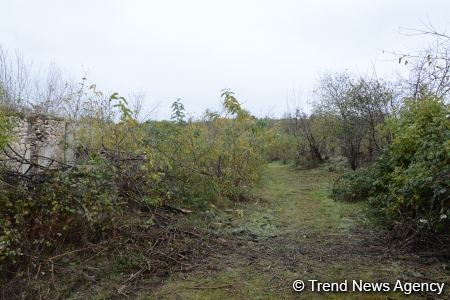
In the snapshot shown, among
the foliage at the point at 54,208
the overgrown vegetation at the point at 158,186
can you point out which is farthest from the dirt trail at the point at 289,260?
the foliage at the point at 54,208

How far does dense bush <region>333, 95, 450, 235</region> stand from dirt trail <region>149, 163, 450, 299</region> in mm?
510

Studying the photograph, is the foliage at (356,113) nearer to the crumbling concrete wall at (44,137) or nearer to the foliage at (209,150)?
the foliage at (209,150)

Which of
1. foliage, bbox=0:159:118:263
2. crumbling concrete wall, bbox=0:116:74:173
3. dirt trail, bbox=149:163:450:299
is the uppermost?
crumbling concrete wall, bbox=0:116:74:173

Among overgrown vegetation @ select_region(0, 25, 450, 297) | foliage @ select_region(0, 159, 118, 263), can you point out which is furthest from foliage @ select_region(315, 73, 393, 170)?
foliage @ select_region(0, 159, 118, 263)

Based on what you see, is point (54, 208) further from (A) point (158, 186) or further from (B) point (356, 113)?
(B) point (356, 113)

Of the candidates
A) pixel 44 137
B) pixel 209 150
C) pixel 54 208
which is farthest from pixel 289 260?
pixel 44 137

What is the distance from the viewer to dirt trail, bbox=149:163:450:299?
3.84 metres

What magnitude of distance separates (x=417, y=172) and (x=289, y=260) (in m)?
2.32

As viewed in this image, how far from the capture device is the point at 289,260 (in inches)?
180

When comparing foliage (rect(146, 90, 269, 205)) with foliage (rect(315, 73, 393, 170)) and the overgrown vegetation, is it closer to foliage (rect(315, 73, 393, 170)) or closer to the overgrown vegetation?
the overgrown vegetation

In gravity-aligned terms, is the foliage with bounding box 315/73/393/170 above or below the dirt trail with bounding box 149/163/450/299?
Answer: above

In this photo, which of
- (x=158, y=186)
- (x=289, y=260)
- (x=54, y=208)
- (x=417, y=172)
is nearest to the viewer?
(x=54, y=208)

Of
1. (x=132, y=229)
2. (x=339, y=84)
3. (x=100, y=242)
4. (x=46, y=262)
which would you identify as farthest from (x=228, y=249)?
(x=339, y=84)

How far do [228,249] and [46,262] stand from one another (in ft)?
7.66
